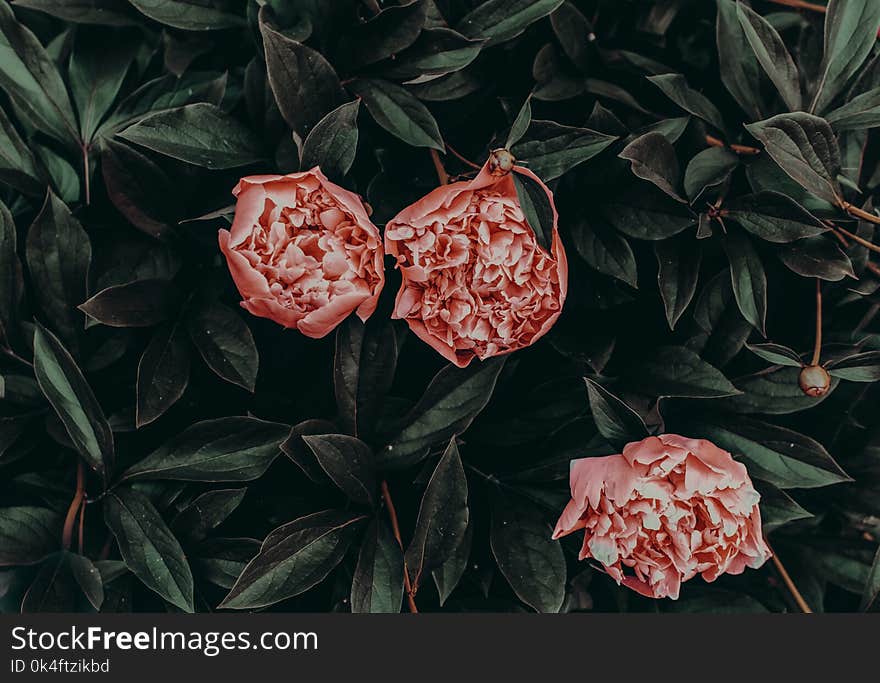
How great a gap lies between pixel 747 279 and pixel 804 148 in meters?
0.10

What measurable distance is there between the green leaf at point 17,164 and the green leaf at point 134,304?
123 mm

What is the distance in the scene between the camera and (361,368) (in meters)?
0.65

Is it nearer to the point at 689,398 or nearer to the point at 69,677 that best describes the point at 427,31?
the point at 689,398

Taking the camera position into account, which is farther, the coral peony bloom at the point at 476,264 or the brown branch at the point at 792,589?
the brown branch at the point at 792,589

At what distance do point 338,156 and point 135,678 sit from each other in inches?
17.1

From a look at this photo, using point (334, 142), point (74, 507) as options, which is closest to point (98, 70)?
point (334, 142)

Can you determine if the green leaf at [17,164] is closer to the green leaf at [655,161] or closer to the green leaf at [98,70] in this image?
the green leaf at [98,70]

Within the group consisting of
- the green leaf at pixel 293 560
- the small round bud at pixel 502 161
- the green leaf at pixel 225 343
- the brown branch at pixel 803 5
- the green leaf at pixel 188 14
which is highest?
the green leaf at pixel 188 14

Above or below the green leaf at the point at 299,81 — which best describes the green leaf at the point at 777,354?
below

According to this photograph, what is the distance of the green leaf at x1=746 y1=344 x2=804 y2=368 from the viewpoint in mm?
628

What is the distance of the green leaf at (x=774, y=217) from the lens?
0.62 meters

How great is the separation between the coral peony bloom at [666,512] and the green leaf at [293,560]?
169mm

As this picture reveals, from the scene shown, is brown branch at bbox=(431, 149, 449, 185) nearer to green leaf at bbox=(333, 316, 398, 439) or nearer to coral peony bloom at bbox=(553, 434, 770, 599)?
green leaf at bbox=(333, 316, 398, 439)

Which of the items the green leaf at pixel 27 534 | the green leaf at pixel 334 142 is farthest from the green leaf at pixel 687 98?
the green leaf at pixel 27 534
